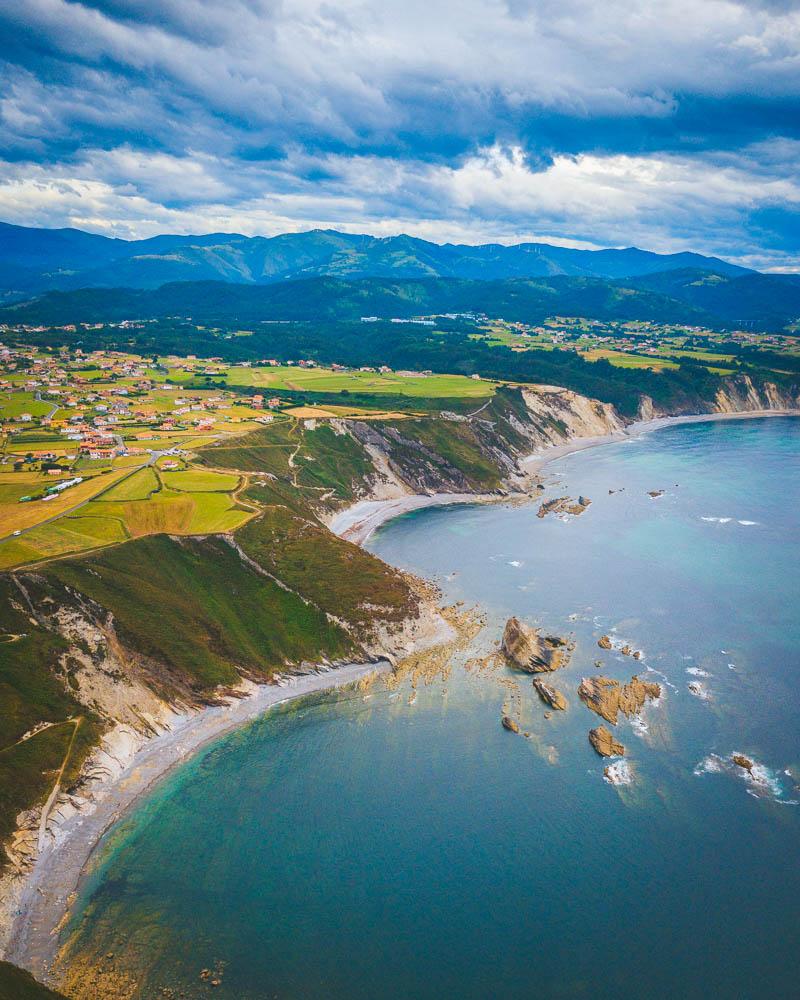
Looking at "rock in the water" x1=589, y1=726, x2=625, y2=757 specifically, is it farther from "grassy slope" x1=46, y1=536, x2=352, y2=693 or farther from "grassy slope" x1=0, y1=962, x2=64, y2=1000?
"grassy slope" x1=0, y1=962, x2=64, y2=1000

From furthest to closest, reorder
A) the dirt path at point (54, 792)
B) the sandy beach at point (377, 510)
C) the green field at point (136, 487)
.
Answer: the sandy beach at point (377, 510) < the green field at point (136, 487) < the dirt path at point (54, 792)

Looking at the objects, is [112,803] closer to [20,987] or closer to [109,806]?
[109,806]

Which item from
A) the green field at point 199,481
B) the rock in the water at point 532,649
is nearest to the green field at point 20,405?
the green field at point 199,481

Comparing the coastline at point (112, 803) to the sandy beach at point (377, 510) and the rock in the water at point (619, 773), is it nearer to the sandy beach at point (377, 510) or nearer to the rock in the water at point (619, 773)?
the rock in the water at point (619, 773)

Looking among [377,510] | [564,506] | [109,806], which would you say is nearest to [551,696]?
[109,806]

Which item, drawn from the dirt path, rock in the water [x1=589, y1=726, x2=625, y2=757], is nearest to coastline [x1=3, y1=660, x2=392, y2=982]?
the dirt path

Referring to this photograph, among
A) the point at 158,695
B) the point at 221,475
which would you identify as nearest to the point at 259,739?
the point at 158,695

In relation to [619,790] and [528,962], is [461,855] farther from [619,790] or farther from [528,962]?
[619,790]
